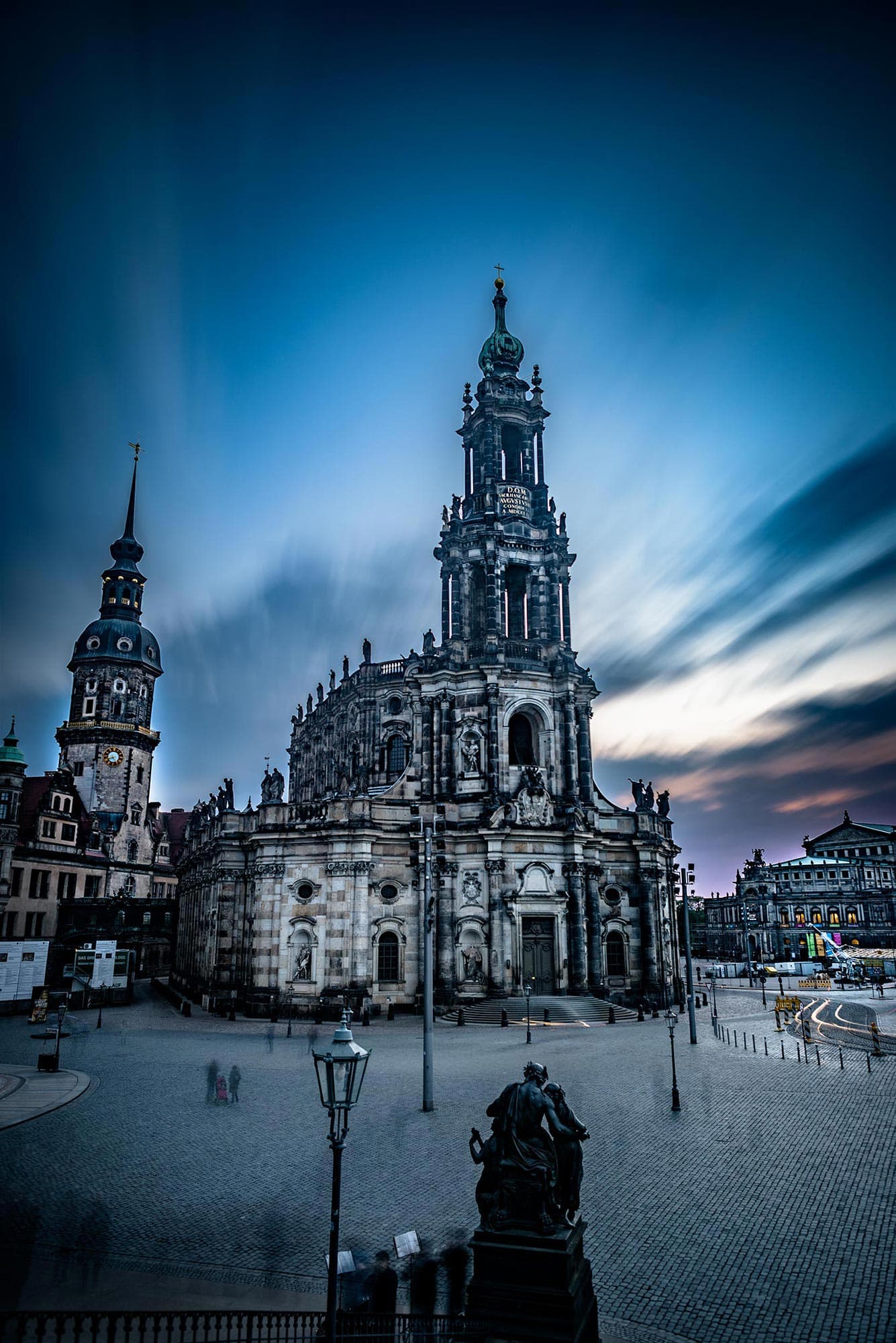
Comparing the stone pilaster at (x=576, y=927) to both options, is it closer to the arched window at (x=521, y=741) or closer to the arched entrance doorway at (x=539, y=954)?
the arched entrance doorway at (x=539, y=954)

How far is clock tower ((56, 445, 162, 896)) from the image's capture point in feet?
276

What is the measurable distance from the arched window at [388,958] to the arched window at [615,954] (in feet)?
44.0

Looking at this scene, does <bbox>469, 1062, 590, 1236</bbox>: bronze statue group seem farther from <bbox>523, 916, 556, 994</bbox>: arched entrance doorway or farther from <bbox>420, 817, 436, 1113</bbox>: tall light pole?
<bbox>523, 916, 556, 994</bbox>: arched entrance doorway

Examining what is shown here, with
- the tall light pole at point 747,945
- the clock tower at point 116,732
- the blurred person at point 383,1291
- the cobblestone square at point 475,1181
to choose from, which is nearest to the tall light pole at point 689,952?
the cobblestone square at point 475,1181

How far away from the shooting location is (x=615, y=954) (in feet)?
173

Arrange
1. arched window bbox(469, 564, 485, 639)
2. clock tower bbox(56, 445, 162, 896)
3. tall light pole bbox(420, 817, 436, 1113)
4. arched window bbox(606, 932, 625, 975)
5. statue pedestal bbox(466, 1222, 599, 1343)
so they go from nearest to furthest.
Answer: statue pedestal bbox(466, 1222, 599, 1343) < tall light pole bbox(420, 817, 436, 1113) < arched window bbox(606, 932, 625, 975) < arched window bbox(469, 564, 485, 639) < clock tower bbox(56, 445, 162, 896)

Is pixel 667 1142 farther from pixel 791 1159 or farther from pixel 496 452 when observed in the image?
pixel 496 452

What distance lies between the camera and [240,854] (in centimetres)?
5234

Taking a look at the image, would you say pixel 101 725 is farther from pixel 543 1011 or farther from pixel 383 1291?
pixel 383 1291

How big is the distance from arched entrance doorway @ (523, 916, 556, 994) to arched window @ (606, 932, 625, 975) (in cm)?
476

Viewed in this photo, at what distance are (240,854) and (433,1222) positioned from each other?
132 ft

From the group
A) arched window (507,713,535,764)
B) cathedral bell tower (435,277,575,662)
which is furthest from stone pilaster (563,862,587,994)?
cathedral bell tower (435,277,575,662)

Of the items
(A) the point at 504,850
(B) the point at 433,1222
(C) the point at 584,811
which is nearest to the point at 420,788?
(A) the point at 504,850

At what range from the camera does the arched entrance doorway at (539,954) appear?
161 ft
